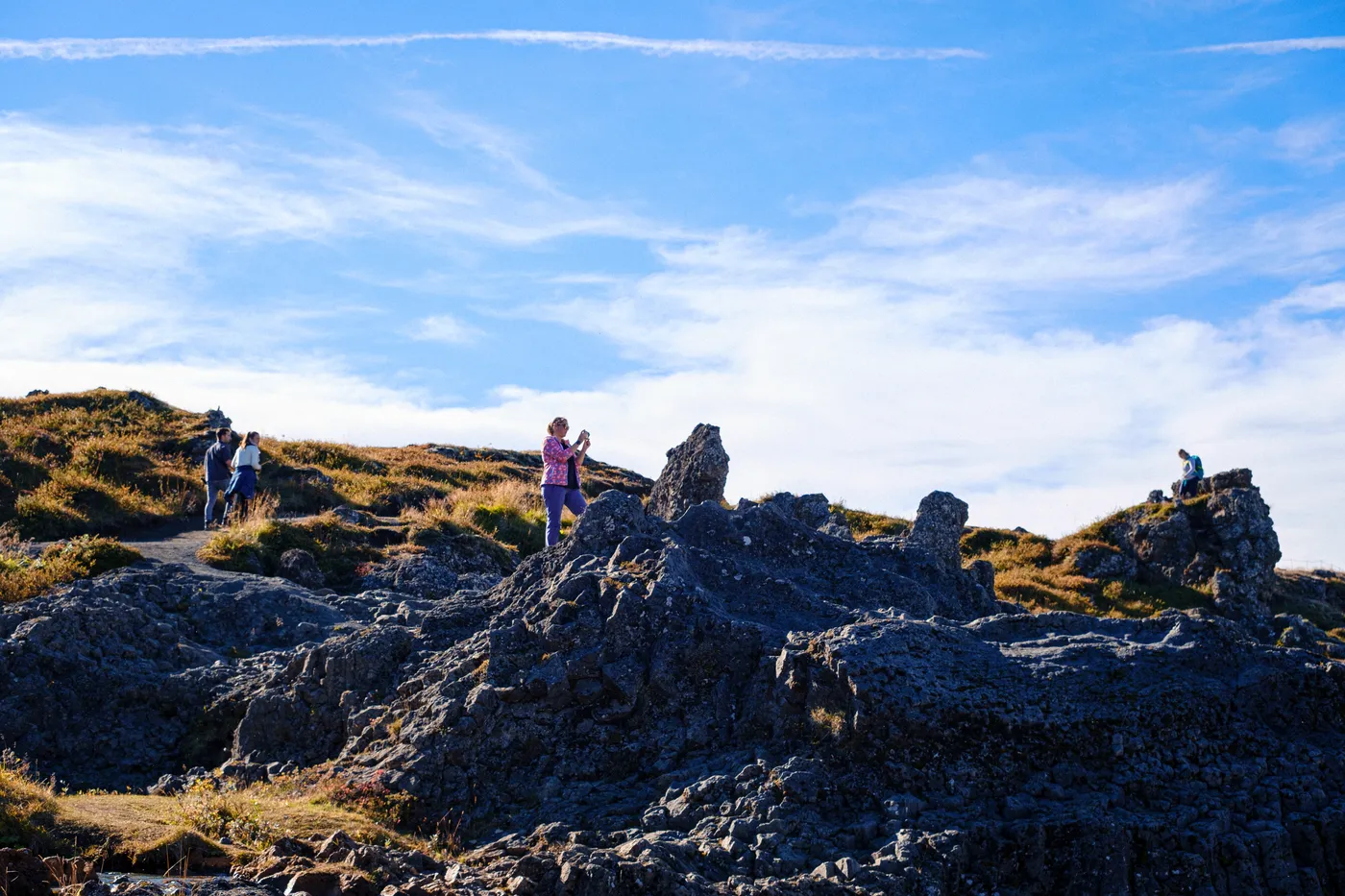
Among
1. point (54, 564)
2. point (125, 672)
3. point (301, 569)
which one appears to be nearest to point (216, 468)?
point (301, 569)

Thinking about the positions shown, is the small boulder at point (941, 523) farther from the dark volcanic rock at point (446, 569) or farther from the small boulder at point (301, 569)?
the small boulder at point (301, 569)

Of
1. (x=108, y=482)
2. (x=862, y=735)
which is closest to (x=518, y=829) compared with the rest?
(x=862, y=735)

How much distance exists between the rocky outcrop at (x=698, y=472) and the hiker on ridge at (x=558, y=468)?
64.8 inches

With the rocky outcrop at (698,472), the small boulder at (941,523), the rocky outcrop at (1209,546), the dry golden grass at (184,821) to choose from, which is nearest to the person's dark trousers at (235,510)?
the rocky outcrop at (698,472)

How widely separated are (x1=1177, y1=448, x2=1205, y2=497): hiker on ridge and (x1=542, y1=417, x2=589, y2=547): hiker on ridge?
24.1 metres

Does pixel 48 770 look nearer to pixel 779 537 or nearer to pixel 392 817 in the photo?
pixel 392 817

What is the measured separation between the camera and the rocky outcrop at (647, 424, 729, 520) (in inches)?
742

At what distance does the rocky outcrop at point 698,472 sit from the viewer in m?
18.9

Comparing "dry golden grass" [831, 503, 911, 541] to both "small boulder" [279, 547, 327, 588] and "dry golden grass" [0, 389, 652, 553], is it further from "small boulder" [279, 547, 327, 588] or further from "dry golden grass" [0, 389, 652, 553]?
"small boulder" [279, 547, 327, 588]

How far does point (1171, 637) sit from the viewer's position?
9625 mm

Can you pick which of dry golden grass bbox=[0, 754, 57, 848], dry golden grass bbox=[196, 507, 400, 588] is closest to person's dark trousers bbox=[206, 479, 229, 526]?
dry golden grass bbox=[196, 507, 400, 588]

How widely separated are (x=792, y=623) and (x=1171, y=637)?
11.1 feet

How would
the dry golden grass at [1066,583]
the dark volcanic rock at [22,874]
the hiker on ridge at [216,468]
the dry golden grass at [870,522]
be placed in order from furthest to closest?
the dry golden grass at [870,522] < the dry golden grass at [1066,583] < the hiker on ridge at [216,468] < the dark volcanic rock at [22,874]

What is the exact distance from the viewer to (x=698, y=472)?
744 inches
